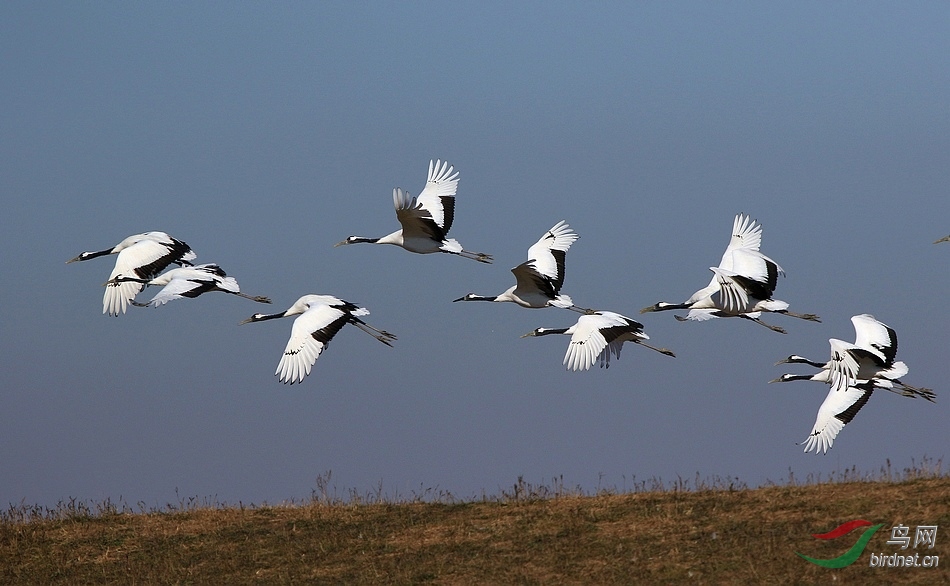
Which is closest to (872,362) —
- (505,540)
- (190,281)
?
(505,540)

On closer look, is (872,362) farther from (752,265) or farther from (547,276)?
(547,276)

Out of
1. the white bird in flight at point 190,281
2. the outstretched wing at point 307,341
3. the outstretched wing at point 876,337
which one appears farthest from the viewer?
the white bird in flight at point 190,281

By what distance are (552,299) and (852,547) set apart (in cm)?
672

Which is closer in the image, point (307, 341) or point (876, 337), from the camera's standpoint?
point (307, 341)

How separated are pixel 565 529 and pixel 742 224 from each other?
5973mm

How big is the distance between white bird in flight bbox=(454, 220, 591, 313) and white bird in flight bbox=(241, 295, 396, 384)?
2.64 metres

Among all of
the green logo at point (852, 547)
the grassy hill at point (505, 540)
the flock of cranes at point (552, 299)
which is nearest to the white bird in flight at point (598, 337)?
the flock of cranes at point (552, 299)

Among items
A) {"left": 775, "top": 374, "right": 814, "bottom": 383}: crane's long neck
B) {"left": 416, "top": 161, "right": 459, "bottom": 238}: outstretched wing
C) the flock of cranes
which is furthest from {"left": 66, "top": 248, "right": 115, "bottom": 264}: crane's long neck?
{"left": 775, "top": 374, "right": 814, "bottom": 383}: crane's long neck

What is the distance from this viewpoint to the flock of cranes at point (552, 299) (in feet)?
48.6

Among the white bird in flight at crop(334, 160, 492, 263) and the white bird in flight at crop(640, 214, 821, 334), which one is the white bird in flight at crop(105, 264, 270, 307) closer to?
the white bird in flight at crop(334, 160, 492, 263)

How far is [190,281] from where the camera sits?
16719 millimetres

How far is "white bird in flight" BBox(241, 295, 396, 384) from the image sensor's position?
13.9 m

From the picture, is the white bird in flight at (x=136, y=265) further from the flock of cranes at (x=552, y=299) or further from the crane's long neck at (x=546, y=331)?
the crane's long neck at (x=546, y=331)

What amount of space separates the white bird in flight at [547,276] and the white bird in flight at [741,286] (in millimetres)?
1672
